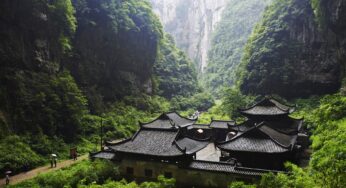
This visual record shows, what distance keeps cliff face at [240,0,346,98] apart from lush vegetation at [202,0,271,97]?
41856 millimetres

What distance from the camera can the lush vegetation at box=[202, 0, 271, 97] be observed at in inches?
4953

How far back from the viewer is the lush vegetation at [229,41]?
413 feet

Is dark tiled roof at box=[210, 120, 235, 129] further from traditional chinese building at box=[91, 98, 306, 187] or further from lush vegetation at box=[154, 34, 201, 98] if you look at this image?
lush vegetation at box=[154, 34, 201, 98]

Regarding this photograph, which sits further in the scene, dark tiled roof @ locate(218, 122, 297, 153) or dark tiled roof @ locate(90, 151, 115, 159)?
dark tiled roof @ locate(90, 151, 115, 159)

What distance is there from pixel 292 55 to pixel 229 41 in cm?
7192

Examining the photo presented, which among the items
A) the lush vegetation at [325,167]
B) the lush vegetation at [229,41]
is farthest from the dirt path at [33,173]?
the lush vegetation at [229,41]

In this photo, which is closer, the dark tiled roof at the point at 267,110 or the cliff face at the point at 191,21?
the dark tiled roof at the point at 267,110

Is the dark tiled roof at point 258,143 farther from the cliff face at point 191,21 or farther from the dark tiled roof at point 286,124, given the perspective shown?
the cliff face at point 191,21

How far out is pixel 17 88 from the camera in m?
39.1

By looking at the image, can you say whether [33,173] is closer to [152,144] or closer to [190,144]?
[152,144]

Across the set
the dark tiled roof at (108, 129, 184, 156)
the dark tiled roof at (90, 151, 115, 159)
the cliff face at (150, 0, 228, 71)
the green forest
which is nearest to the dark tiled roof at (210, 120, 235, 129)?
the green forest

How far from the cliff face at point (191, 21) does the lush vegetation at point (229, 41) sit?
10541 mm

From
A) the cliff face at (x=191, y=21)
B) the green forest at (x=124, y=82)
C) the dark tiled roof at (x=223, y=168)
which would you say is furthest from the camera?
the cliff face at (x=191, y=21)

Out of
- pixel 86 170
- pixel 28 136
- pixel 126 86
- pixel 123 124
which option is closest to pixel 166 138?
pixel 86 170
